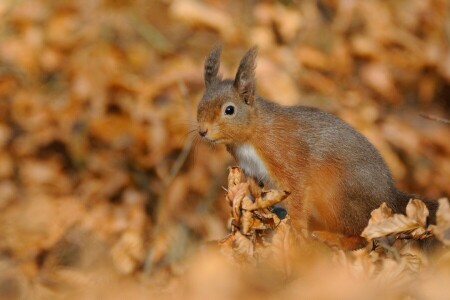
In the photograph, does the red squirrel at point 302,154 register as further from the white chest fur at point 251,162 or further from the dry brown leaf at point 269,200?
the dry brown leaf at point 269,200

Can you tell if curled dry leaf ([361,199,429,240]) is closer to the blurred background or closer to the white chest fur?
the white chest fur

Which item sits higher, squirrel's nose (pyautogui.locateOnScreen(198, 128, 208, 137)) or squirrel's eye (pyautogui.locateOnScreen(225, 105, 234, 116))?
squirrel's eye (pyautogui.locateOnScreen(225, 105, 234, 116))

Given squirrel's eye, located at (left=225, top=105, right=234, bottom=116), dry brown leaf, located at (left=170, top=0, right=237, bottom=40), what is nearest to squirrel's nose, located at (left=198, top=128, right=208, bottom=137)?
squirrel's eye, located at (left=225, top=105, right=234, bottom=116)

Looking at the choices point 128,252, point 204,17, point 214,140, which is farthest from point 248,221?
point 204,17

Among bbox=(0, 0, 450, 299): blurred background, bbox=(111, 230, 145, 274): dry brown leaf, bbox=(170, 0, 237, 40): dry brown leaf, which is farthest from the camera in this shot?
bbox=(170, 0, 237, 40): dry brown leaf

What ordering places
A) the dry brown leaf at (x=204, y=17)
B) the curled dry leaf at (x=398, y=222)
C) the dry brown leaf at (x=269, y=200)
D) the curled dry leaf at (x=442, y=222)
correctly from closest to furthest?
1. the curled dry leaf at (x=442, y=222)
2. the curled dry leaf at (x=398, y=222)
3. the dry brown leaf at (x=269, y=200)
4. the dry brown leaf at (x=204, y=17)

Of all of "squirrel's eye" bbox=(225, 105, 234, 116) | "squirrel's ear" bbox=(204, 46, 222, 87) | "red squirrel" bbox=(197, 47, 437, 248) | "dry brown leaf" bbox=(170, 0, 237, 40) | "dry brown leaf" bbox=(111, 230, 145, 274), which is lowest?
"red squirrel" bbox=(197, 47, 437, 248)

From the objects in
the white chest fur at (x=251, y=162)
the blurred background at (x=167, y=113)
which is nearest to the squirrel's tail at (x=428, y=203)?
the white chest fur at (x=251, y=162)

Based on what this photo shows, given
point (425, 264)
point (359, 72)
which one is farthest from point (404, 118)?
point (425, 264)
